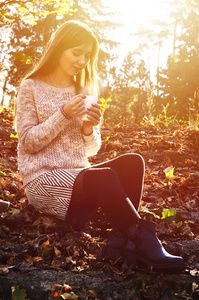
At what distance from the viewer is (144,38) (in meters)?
20.5

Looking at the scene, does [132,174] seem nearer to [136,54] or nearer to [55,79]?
[55,79]

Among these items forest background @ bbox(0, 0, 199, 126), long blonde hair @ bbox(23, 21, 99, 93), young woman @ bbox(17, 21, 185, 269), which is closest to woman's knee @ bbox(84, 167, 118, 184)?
young woman @ bbox(17, 21, 185, 269)

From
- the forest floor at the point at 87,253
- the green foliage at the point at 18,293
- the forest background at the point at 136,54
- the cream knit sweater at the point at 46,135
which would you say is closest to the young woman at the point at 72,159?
the cream knit sweater at the point at 46,135

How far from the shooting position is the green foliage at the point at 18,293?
1596mm

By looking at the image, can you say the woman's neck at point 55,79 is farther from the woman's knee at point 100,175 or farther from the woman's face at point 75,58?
the woman's knee at point 100,175

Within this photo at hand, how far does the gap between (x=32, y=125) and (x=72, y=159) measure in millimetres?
372

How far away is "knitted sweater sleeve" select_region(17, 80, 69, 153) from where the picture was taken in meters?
2.24

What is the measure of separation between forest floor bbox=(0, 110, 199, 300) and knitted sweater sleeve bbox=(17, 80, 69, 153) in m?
0.55

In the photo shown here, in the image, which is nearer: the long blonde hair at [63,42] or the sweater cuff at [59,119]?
the sweater cuff at [59,119]

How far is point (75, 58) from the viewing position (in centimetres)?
246

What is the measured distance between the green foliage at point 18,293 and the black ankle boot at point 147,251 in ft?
1.91

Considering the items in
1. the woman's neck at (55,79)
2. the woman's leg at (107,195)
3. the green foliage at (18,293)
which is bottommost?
the green foliage at (18,293)

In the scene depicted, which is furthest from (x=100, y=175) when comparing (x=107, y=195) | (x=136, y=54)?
(x=136, y=54)

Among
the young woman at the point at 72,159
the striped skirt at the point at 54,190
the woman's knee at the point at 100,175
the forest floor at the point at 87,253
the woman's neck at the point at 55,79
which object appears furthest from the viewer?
the woman's neck at the point at 55,79
